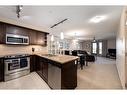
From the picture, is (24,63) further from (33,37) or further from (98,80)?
(98,80)

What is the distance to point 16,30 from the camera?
4.27 m

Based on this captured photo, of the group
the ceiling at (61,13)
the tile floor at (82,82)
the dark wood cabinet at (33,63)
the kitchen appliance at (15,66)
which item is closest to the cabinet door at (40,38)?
the ceiling at (61,13)

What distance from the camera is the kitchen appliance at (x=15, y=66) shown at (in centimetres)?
358

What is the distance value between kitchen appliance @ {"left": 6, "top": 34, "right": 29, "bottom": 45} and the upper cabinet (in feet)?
0.43

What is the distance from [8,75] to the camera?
3.63m

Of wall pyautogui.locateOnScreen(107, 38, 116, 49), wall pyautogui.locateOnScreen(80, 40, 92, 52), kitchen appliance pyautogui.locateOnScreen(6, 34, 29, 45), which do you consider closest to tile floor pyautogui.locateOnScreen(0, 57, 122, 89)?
kitchen appliance pyautogui.locateOnScreen(6, 34, 29, 45)

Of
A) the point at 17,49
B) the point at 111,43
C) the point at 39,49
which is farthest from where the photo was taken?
the point at 111,43

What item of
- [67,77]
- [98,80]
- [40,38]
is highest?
[40,38]

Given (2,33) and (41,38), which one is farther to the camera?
(41,38)

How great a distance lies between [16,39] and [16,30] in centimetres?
39

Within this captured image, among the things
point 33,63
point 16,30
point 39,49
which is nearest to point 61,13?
point 16,30

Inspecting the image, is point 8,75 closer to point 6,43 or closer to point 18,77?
point 18,77
